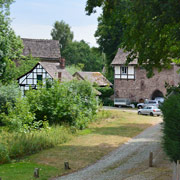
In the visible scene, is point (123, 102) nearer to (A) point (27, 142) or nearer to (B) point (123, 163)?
(A) point (27, 142)

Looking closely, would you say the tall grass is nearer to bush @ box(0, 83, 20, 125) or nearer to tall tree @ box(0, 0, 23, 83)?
bush @ box(0, 83, 20, 125)

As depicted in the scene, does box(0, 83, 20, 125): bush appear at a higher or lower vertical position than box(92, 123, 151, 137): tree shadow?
higher

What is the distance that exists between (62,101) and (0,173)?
14287 mm

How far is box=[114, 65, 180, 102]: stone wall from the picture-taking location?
5031 centimetres

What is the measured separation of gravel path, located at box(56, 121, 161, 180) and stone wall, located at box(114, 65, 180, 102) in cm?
2853

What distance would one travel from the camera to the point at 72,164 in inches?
637

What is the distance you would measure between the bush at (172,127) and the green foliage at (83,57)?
261 feet

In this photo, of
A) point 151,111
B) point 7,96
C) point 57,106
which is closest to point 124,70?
point 151,111

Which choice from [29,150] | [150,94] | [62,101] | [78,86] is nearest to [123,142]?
[29,150]

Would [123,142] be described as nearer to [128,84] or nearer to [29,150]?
[29,150]

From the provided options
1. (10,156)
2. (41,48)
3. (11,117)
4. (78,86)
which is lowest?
(10,156)

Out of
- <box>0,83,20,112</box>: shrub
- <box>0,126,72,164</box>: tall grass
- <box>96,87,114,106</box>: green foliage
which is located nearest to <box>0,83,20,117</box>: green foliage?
<box>0,83,20,112</box>: shrub

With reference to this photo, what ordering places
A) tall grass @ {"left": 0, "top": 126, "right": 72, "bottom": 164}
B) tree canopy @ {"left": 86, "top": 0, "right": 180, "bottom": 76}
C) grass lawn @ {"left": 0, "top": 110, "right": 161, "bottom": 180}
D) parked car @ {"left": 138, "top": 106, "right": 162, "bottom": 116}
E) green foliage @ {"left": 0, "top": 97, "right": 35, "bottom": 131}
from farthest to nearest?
parked car @ {"left": 138, "top": 106, "right": 162, "bottom": 116}, green foliage @ {"left": 0, "top": 97, "right": 35, "bottom": 131}, tall grass @ {"left": 0, "top": 126, "right": 72, "bottom": 164}, grass lawn @ {"left": 0, "top": 110, "right": 161, "bottom": 180}, tree canopy @ {"left": 86, "top": 0, "right": 180, "bottom": 76}

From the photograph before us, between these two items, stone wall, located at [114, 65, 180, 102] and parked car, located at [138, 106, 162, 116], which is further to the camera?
stone wall, located at [114, 65, 180, 102]
